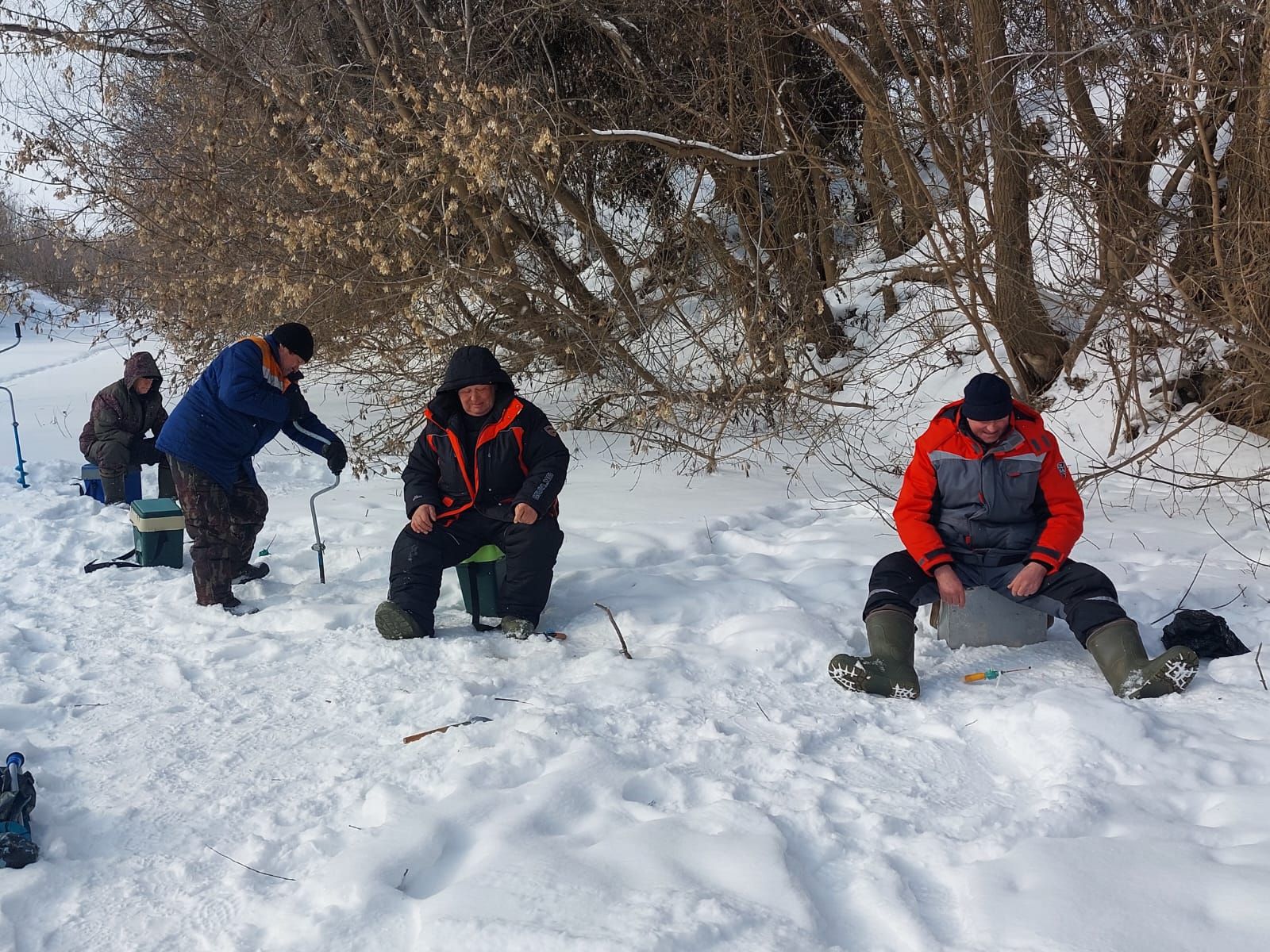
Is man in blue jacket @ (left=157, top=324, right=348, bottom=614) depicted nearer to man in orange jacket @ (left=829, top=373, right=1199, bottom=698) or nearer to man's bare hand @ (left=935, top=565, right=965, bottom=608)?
man in orange jacket @ (left=829, top=373, right=1199, bottom=698)

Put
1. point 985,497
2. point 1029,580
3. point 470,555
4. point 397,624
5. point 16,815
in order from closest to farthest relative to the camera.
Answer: point 16,815 < point 1029,580 < point 985,497 < point 397,624 < point 470,555

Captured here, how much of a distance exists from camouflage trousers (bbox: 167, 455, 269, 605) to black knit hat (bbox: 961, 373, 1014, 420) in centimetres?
349

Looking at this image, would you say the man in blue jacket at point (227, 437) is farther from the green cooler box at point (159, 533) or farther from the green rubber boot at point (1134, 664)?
the green rubber boot at point (1134, 664)

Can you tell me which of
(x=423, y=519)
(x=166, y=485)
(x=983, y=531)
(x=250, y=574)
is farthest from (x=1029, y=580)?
(x=166, y=485)

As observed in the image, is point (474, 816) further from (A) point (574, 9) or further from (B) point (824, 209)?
(A) point (574, 9)

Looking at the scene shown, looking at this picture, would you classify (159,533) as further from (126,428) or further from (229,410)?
(126,428)

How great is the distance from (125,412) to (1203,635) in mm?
7139

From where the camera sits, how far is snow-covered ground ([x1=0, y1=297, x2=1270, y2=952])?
2352mm

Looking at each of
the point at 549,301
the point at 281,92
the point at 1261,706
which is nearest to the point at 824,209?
the point at 549,301

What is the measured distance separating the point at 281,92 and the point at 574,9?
9.15 ft

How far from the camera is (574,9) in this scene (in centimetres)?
921

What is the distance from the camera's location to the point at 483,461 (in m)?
4.63

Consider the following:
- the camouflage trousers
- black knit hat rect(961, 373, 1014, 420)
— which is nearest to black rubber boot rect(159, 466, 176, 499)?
the camouflage trousers

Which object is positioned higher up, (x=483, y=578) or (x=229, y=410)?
(x=229, y=410)
